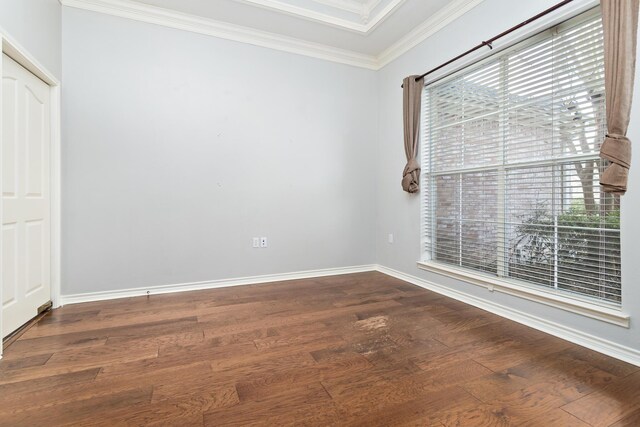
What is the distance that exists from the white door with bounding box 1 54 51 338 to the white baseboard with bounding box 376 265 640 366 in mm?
3490

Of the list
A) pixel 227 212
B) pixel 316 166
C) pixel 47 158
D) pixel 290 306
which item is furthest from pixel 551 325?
pixel 47 158

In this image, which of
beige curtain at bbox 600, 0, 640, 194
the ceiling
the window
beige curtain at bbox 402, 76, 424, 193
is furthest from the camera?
beige curtain at bbox 402, 76, 424, 193

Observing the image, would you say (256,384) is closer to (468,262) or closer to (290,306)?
(290,306)

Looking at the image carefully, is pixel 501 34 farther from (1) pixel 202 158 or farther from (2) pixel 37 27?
(2) pixel 37 27

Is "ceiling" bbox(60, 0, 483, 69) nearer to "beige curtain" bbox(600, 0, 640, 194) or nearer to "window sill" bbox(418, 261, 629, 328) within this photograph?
"beige curtain" bbox(600, 0, 640, 194)

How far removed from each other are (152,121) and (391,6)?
2.61 m

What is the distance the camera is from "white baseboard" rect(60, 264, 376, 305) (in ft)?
9.19

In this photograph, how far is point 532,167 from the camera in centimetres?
231

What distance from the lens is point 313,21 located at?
10.4ft

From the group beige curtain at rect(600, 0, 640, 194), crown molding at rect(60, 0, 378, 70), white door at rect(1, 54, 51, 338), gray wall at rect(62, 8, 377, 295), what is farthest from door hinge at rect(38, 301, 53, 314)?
beige curtain at rect(600, 0, 640, 194)

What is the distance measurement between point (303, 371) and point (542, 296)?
70.8 inches

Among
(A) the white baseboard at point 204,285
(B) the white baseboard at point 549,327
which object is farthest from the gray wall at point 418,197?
(A) the white baseboard at point 204,285

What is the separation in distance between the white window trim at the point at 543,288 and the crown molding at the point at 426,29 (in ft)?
1.51

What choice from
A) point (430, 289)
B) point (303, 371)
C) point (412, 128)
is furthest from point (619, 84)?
point (303, 371)
